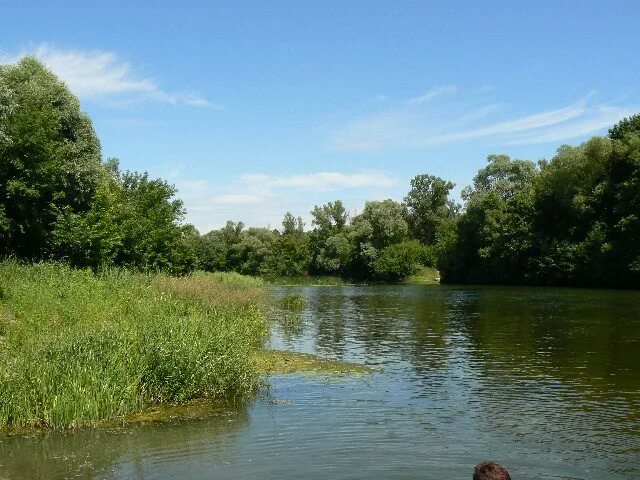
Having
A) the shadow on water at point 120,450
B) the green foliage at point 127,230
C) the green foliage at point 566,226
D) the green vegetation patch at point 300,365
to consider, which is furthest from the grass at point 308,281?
the shadow on water at point 120,450

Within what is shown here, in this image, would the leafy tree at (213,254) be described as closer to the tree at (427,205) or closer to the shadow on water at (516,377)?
the tree at (427,205)

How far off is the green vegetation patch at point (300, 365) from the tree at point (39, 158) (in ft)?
54.6

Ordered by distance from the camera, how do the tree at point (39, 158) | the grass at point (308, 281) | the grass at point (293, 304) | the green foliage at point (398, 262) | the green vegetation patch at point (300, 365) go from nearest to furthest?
the green vegetation patch at point (300, 365), the tree at point (39, 158), the grass at point (293, 304), the green foliage at point (398, 262), the grass at point (308, 281)

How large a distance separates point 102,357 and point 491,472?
A: 1048 centimetres

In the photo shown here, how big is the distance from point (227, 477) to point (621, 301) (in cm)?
4682

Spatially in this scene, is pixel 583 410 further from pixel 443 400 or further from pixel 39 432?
pixel 39 432

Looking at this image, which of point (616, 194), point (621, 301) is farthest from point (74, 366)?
point (616, 194)

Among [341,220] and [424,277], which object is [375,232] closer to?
[424,277]

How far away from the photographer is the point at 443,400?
17.9 m

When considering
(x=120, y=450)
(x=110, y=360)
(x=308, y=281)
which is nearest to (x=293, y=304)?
(x=110, y=360)

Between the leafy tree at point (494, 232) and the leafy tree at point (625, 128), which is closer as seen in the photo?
the leafy tree at point (625, 128)

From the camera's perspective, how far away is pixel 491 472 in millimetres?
7578

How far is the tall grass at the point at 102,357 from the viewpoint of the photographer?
14242 mm

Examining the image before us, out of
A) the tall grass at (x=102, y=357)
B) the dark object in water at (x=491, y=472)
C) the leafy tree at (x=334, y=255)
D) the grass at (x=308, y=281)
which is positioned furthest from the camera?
the leafy tree at (x=334, y=255)
